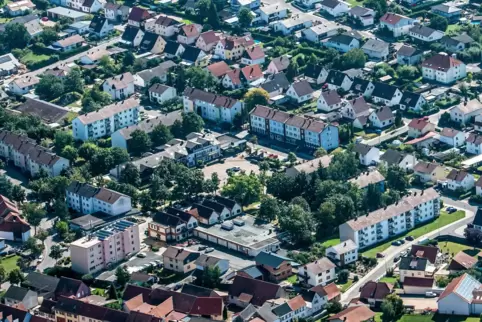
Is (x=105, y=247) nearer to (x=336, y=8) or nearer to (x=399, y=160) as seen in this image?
(x=399, y=160)

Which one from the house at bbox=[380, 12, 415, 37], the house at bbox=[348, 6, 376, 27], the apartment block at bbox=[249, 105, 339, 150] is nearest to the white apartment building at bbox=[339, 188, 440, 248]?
the apartment block at bbox=[249, 105, 339, 150]

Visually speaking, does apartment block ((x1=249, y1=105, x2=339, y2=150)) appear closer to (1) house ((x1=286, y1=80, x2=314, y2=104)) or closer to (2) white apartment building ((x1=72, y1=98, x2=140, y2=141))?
(1) house ((x1=286, y1=80, x2=314, y2=104))

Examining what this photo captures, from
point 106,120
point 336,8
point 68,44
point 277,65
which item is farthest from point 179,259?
point 336,8

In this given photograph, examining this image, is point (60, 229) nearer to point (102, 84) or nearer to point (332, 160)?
point (332, 160)

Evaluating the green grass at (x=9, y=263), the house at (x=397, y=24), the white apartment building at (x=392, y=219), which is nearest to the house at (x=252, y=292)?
the white apartment building at (x=392, y=219)

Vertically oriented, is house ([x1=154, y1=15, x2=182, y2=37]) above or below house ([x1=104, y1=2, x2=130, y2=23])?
above

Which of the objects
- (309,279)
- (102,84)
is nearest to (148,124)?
(102,84)

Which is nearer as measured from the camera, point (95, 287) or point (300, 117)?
→ point (95, 287)
